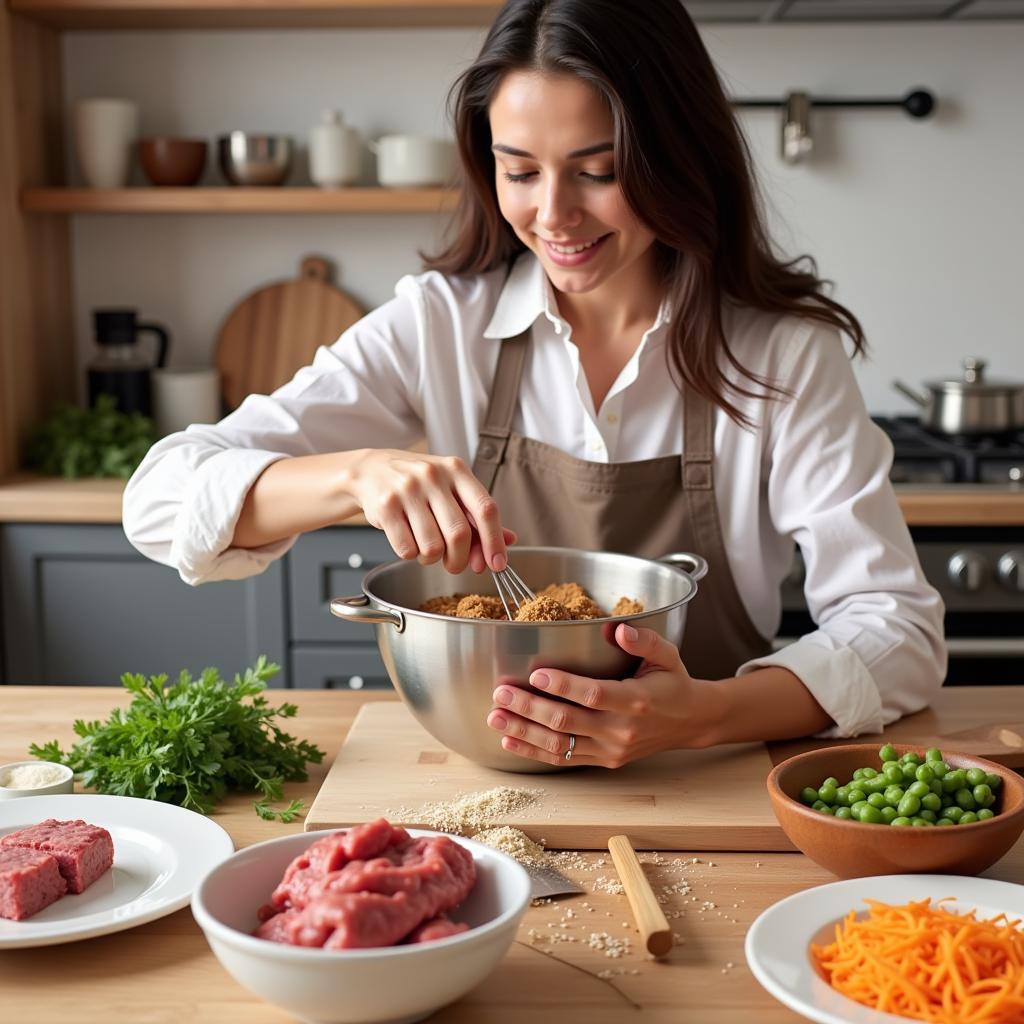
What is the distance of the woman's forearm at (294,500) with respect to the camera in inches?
53.6

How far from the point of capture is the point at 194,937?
926 millimetres

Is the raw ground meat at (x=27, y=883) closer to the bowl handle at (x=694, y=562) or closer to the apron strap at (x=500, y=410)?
the bowl handle at (x=694, y=562)

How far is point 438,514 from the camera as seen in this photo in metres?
1.21

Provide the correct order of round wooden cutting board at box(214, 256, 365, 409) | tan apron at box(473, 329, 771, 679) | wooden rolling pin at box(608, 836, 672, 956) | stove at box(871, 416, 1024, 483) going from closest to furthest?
wooden rolling pin at box(608, 836, 672, 956) < tan apron at box(473, 329, 771, 679) < stove at box(871, 416, 1024, 483) < round wooden cutting board at box(214, 256, 365, 409)

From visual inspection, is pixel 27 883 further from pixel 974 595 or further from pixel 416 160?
pixel 416 160

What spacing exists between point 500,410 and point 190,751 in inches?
28.0

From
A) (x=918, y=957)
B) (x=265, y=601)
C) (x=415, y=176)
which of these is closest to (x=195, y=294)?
(x=415, y=176)

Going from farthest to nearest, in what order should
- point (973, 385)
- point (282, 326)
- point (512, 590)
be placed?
point (282, 326), point (973, 385), point (512, 590)

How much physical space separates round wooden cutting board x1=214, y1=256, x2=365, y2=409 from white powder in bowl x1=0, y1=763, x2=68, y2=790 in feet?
6.14

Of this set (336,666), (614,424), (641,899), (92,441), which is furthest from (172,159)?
(641,899)

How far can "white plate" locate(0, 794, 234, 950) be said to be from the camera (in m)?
0.89

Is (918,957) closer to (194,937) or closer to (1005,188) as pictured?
(194,937)

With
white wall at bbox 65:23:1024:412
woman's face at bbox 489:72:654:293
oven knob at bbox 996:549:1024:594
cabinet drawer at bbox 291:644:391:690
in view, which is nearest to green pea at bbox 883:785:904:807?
woman's face at bbox 489:72:654:293

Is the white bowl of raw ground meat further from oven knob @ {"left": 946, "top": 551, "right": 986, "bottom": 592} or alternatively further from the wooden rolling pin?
oven knob @ {"left": 946, "top": 551, "right": 986, "bottom": 592}
